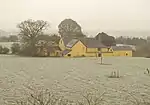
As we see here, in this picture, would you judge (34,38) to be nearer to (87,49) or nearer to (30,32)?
(30,32)

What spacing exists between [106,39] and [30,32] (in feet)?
46.5

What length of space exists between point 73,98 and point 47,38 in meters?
31.3

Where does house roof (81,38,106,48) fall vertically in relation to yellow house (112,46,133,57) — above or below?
above

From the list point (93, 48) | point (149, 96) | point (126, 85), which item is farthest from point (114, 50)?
point (149, 96)

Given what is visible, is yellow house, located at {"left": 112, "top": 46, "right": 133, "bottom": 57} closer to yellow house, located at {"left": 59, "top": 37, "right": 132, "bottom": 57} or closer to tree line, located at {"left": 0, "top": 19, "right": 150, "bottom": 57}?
yellow house, located at {"left": 59, "top": 37, "right": 132, "bottom": 57}

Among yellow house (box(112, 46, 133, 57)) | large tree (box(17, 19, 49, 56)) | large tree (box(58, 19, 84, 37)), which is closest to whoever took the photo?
large tree (box(17, 19, 49, 56))

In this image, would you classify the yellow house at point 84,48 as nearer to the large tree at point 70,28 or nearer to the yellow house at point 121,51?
the yellow house at point 121,51

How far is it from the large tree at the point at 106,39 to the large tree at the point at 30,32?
1066 cm

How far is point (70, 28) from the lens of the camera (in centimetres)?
5234

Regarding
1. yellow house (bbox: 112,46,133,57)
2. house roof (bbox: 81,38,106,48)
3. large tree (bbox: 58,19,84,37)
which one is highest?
large tree (bbox: 58,19,84,37)

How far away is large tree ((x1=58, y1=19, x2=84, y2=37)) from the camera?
170 feet

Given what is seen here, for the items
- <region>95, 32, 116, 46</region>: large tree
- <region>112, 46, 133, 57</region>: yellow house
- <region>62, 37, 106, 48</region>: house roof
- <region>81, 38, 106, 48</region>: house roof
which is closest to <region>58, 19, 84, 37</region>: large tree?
<region>95, 32, 116, 46</region>: large tree

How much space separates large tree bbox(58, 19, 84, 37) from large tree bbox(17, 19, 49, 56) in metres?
8.67

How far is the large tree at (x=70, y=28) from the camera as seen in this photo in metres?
51.9
